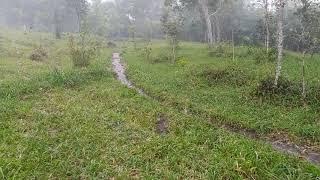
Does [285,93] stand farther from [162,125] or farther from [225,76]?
[162,125]

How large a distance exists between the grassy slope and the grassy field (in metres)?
0.08

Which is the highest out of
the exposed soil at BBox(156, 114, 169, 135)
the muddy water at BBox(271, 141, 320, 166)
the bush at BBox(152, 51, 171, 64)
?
the bush at BBox(152, 51, 171, 64)

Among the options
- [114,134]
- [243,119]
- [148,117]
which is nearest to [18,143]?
[114,134]

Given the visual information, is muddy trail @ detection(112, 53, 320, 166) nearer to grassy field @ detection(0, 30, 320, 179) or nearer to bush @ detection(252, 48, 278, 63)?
grassy field @ detection(0, 30, 320, 179)

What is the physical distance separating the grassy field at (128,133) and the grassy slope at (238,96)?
0.08m

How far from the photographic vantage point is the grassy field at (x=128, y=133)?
13789 millimetres

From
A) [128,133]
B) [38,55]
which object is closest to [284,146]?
[128,133]

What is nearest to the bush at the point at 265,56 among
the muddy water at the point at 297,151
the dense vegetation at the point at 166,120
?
the dense vegetation at the point at 166,120

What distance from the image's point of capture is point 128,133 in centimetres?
1770

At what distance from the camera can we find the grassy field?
13789 millimetres

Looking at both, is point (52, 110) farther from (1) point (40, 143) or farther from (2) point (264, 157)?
(2) point (264, 157)

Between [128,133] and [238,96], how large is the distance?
31.2 feet

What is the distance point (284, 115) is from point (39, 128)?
11854mm

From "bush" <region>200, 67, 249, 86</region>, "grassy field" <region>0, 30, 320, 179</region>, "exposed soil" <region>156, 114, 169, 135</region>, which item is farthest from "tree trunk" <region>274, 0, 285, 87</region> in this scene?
"exposed soil" <region>156, 114, 169, 135</region>
